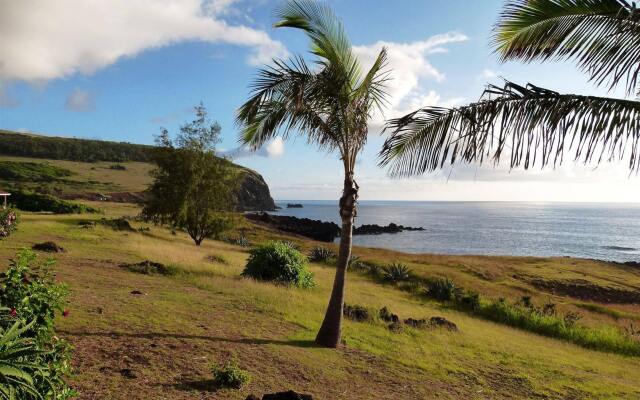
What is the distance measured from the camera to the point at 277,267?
67.1ft

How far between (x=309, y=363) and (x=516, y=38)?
286 inches

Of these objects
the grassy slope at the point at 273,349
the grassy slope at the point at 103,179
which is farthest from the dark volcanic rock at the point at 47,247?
the grassy slope at the point at 103,179

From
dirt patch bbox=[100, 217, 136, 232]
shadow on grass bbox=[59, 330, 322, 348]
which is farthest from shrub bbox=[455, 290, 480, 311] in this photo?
dirt patch bbox=[100, 217, 136, 232]

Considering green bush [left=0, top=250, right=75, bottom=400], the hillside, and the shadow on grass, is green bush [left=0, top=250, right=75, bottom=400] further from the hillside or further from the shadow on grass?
the hillside

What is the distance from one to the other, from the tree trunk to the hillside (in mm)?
58706

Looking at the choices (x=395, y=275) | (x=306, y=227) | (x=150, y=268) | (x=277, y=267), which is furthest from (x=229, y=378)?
(x=306, y=227)

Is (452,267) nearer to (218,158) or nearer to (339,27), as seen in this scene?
(218,158)

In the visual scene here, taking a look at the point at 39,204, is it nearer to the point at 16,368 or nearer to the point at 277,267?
the point at 277,267

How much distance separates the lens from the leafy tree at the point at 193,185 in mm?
33281

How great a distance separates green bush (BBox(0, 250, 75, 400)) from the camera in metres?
4.54

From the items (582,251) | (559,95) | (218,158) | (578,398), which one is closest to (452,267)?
(218,158)

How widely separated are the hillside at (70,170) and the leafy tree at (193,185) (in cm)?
3252

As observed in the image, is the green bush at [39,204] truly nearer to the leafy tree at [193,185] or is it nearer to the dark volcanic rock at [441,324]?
the leafy tree at [193,185]

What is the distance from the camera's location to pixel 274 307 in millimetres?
14562
